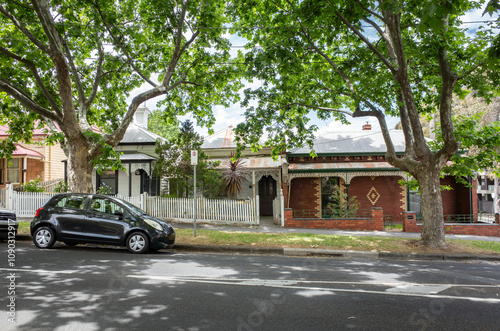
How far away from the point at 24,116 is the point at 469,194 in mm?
20959

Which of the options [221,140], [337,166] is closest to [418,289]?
[337,166]

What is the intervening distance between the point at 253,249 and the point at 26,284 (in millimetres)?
5575

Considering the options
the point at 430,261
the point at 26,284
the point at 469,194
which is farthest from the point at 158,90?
the point at 469,194

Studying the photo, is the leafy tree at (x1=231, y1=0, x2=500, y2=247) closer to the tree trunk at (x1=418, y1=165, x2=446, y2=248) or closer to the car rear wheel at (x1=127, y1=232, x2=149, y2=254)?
the tree trunk at (x1=418, y1=165, x2=446, y2=248)

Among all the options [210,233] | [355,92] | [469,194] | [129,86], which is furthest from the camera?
[469,194]

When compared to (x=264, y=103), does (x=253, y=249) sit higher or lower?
lower

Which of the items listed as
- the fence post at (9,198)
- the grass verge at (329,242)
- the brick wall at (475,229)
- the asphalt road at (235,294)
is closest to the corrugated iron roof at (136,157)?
the fence post at (9,198)

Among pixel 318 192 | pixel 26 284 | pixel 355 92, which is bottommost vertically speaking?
pixel 26 284

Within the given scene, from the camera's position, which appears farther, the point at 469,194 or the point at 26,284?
the point at 469,194

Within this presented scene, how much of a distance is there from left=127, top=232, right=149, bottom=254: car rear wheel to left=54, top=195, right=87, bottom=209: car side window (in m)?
1.61

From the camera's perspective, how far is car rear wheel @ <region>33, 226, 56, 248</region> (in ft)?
28.1

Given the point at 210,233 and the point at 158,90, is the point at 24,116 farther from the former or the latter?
the point at 210,233

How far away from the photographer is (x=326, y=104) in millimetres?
13125

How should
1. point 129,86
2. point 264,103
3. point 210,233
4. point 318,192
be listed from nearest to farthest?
point 210,233
point 264,103
point 129,86
point 318,192
